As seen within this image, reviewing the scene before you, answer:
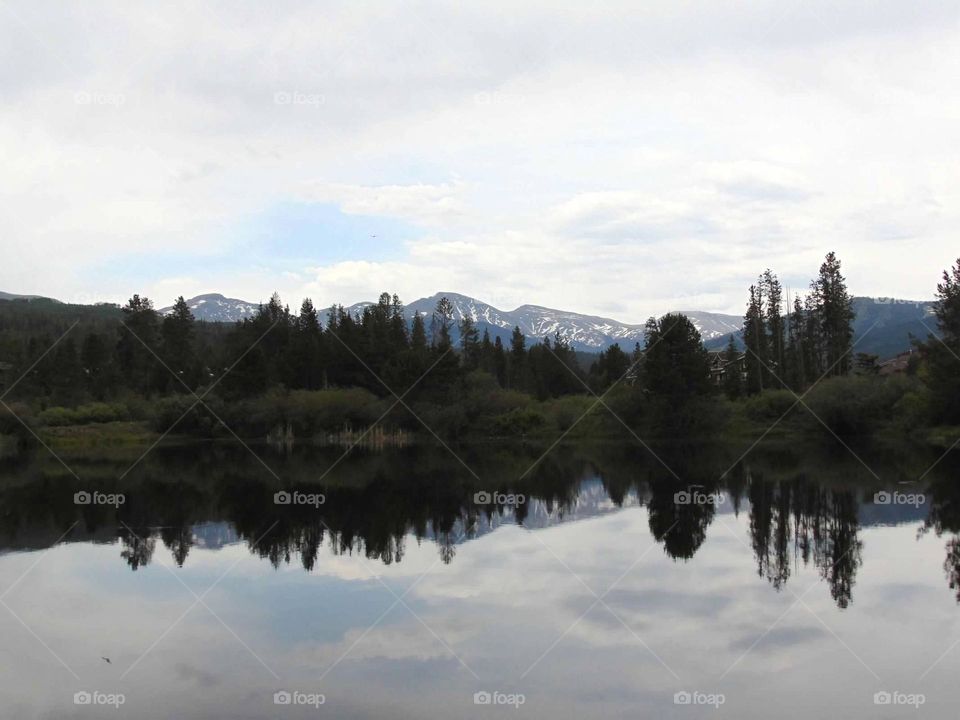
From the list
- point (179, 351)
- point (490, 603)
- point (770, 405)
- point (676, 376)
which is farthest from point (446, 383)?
point (490, 603)

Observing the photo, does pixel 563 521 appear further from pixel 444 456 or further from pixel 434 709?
pixel 444 456

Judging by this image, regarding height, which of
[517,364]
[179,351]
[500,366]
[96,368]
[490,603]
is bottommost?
[490,603]

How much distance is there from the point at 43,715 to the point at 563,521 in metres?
16.6
